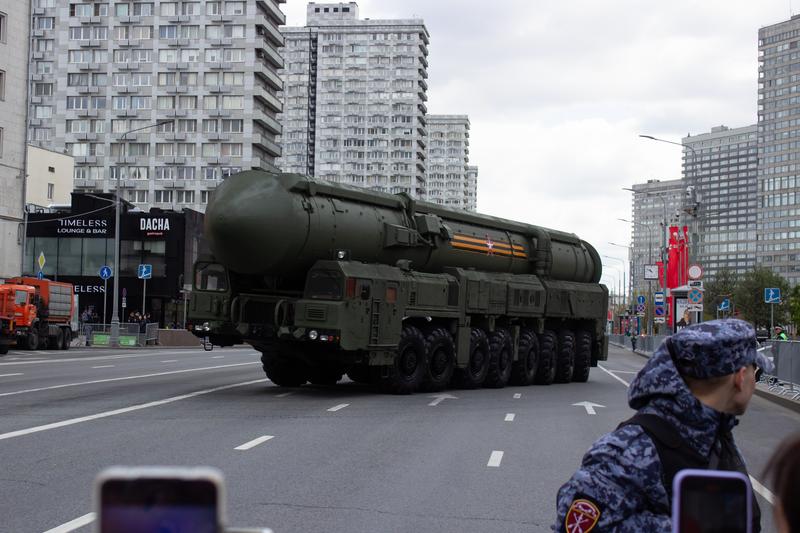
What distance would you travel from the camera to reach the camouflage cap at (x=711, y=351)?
3.38 m

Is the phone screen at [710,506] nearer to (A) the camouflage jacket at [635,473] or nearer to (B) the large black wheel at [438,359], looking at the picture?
(A) the camouflage jacket at [635,473]

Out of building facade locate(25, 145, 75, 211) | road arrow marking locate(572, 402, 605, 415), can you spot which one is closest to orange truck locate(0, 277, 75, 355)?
road arrow marking locate(572, 402, 605, 415)

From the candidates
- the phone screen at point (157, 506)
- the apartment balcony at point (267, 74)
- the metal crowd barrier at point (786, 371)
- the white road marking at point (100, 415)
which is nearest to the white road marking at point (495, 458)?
the white road marking at point (100, 415)

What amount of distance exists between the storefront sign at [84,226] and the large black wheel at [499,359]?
5566 cm

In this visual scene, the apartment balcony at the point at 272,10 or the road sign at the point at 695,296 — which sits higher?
the apartment balcony at the point at 272,10

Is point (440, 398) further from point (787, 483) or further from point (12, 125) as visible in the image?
point (12, 125)

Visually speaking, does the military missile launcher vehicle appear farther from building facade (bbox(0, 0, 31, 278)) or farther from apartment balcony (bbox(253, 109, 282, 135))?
apartment balcony (bbox(253, 109, 282, 135))

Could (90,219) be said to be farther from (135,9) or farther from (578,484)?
(578,484)

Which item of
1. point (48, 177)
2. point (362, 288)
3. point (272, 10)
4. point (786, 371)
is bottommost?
point (786, 371)

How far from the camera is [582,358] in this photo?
3039 cm

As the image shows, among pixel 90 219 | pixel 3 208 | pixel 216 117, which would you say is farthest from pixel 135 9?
pixel 3 208

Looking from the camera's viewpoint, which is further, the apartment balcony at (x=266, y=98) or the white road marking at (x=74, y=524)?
the apartment balcony at (x=266, y=98)

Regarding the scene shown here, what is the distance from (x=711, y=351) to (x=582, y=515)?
652 mm

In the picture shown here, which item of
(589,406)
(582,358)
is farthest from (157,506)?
(582,358)
